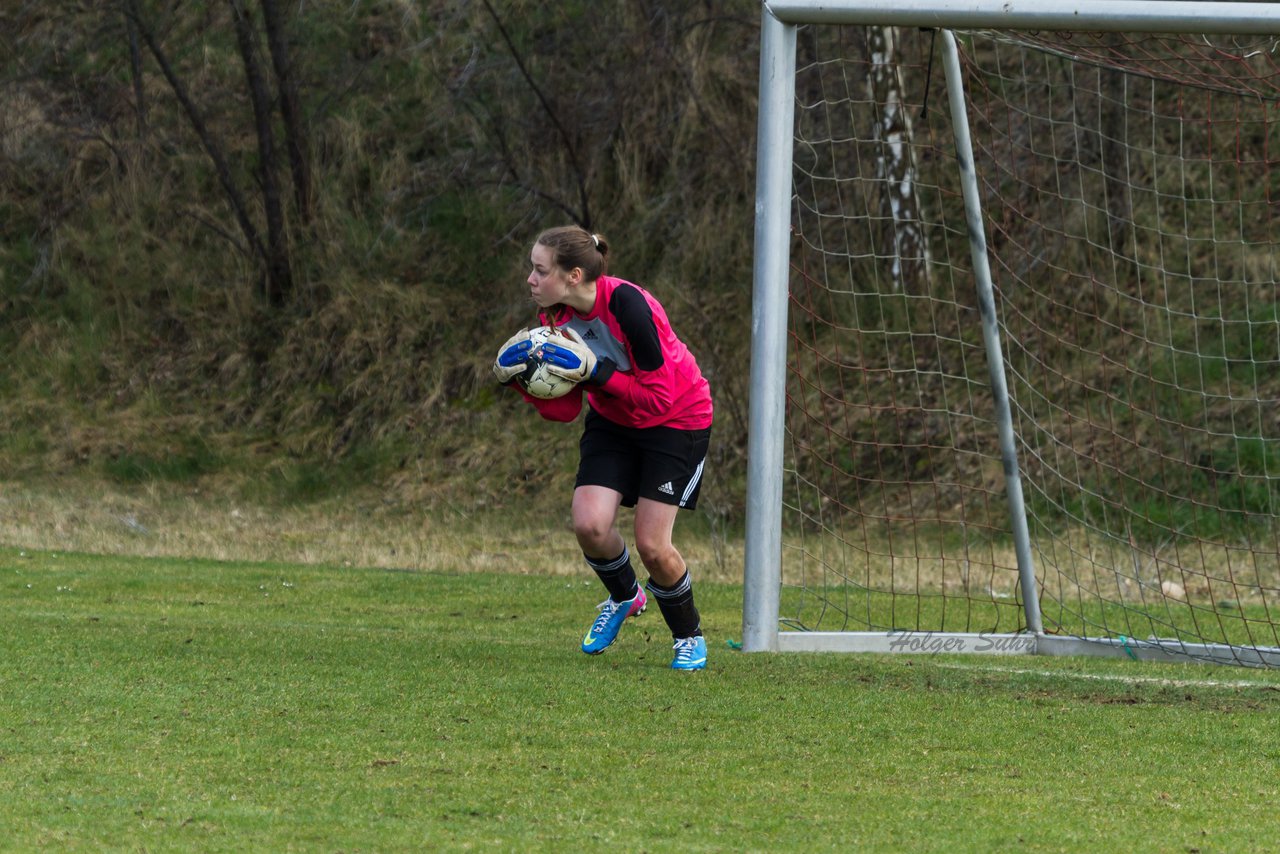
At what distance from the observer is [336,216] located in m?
19.1

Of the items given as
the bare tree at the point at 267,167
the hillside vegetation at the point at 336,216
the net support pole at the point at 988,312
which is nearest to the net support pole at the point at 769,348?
the net support pole at the point at 988,312

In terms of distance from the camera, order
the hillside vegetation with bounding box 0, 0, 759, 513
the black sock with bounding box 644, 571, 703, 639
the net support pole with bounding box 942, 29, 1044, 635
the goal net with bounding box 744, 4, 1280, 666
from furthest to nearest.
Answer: the hillside vegetation with bounding box 0, 0, 759, 513
the goal net with bounding box 744, 4, 1280, 666
the net support pole with bounding box 942, 29, 1044, 635
the black sock with bounding box 644, 571, 703, 639

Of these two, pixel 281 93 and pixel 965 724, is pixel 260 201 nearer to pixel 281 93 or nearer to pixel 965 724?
pixel 281 93

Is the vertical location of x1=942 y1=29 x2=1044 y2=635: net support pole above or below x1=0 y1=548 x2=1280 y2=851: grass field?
above

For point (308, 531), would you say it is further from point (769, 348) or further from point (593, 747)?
point (593, 747)

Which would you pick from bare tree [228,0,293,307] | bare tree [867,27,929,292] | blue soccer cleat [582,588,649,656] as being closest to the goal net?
bare tree [867,27,929,292]

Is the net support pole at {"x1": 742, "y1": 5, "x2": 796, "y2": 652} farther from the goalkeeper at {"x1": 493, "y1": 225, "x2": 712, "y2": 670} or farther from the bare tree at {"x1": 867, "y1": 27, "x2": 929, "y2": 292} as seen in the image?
the bare tree at {"x1": 867, "y1": 27, "x2": 929, "y2": 292}

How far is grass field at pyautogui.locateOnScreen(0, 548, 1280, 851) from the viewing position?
3.59m

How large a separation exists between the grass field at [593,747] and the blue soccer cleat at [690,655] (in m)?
0.08

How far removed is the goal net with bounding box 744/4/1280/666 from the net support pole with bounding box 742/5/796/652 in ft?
8.71

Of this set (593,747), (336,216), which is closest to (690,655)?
(593,747)

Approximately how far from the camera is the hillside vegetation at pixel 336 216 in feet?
57.1

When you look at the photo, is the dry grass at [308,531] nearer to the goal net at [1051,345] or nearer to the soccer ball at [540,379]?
the goal net at [1051,345]

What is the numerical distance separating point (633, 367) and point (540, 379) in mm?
403
